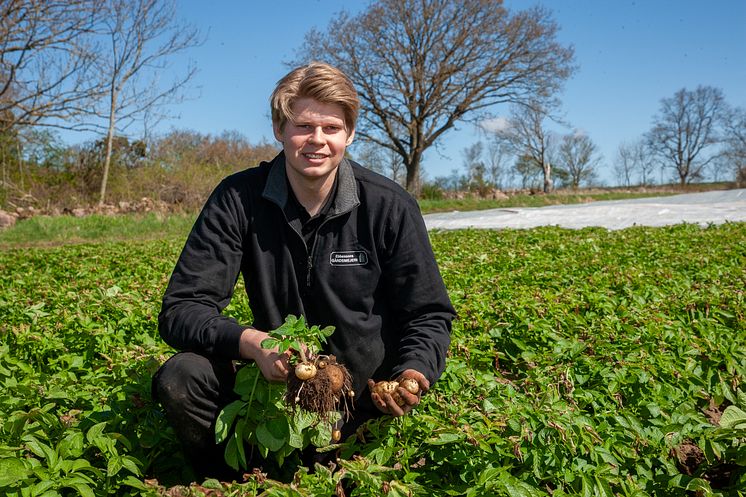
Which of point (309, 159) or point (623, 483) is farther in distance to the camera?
point (309, 159)

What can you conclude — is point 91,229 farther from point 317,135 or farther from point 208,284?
point 317,135

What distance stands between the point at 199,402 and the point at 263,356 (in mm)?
282

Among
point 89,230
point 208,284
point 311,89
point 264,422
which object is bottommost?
point 264,422

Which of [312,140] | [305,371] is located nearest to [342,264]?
[312,140]

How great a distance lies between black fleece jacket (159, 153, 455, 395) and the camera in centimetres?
208

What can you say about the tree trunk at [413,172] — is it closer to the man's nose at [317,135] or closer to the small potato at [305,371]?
the man's nose at [317,135]

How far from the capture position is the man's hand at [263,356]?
1.71 metres

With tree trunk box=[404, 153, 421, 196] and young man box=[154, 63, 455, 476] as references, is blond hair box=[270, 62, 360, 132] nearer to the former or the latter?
young man box=[154, 63, 455, 476]

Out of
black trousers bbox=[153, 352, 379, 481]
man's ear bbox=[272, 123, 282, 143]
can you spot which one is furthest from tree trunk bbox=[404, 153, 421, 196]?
black trousers bbox=[153, 352, 379, 481]

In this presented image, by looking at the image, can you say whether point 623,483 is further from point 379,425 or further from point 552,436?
point 379,425

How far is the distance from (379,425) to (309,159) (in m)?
0.90

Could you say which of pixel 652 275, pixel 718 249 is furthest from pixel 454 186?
pixel 652 275

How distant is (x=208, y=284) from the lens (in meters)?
2.01

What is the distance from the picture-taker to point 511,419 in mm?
1800
